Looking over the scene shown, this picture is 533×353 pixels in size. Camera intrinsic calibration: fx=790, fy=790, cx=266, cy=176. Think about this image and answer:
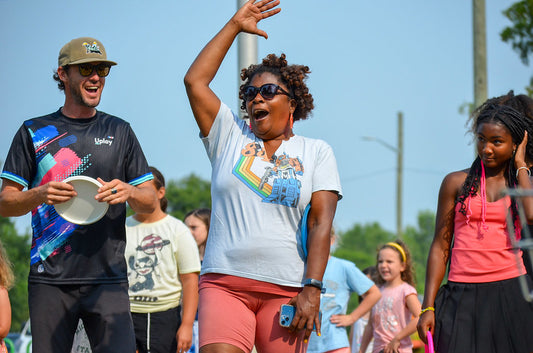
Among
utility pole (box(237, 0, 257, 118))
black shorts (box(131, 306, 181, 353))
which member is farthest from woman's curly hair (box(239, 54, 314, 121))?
black shorts (box(131, 306, 181, 353))

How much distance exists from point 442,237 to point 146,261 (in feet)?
9.81

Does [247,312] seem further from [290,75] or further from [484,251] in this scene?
[484,251]

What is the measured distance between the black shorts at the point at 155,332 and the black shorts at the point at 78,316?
7.32ft

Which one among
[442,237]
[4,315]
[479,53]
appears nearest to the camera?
[442,237]

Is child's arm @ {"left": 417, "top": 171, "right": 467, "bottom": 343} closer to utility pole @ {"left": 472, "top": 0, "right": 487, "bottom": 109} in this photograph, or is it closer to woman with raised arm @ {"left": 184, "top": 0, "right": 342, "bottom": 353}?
woman with raised arm @ {"left": 184, "top": 0, "right": 342, "bottom": 353}

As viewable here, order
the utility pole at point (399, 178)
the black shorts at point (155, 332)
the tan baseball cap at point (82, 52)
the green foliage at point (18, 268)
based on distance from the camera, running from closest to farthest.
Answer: the tan baseball cap at point (82, 52), the black shorts at point (155, 332), the utility pole at point (399, 178), the green foliage at point (18, 268)

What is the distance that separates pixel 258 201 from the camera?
4.35 metres

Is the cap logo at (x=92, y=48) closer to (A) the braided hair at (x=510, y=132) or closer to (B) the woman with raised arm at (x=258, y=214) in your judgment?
(B) the woman with raised arm at (x=258, y=214)

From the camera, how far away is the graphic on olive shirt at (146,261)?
277 inches

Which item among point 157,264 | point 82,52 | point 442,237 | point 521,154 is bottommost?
point 157,264

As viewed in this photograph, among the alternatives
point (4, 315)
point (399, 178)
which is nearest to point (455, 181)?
point (4, 315)

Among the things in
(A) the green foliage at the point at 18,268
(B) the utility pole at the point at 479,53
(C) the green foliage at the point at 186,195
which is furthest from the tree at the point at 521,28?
(C) the green foliage at the point at 186,195

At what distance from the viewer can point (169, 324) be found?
7082 mm

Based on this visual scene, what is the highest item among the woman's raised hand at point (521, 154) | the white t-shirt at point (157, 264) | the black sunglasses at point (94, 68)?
the black sunglasses at point (94, 68)
